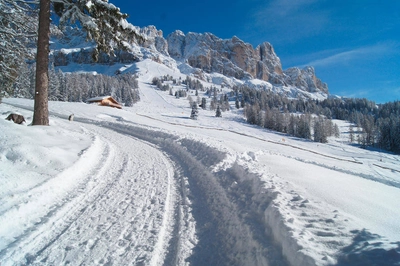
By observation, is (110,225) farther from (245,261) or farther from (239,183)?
(239,183)

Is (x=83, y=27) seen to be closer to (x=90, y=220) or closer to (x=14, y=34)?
(x=14, y=34)

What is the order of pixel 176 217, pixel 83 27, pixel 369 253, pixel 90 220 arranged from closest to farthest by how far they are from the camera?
pixel 369 253
pixel 90 220
pixel 176 217
pixel 83 27

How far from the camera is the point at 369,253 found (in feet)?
7.80

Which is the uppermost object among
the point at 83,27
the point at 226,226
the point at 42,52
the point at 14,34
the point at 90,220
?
the point at 83,27

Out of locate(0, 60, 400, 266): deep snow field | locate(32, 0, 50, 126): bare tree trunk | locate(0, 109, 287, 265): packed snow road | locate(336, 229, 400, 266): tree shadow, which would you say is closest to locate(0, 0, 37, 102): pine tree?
locate(32, 0, 50, 126): bare tree trunk

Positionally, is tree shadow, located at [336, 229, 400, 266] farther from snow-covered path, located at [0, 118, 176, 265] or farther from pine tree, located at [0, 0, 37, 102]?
pine tree, located at [0, 0, 37, 102]

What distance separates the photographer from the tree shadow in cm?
223

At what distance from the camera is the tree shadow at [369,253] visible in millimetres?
2234

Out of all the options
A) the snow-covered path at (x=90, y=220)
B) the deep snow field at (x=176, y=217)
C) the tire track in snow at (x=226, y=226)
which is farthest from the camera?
the tire track in snow at (x=226, y=226)

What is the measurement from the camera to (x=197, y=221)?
3971 mm

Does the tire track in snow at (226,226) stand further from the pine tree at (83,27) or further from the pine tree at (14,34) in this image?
the pine tree at (14,34)

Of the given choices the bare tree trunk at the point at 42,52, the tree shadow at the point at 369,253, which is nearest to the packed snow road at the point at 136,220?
the tree shadow at the point at 369,253

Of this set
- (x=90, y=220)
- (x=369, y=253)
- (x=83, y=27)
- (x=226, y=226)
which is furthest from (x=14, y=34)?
(x=369, y=253)

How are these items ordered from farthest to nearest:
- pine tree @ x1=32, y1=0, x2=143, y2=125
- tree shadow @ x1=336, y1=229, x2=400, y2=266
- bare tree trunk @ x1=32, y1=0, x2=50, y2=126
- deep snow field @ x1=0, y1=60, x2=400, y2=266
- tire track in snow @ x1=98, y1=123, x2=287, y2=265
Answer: bare tree trunk @ x1=32, y1=0, x2=50, y2=126 → pine tree @ x1=32, y1=0, x2=143, y2=125 → tire track in snow @ x1=98, y1=123, x2=287, y2=265 → deep snow field @ x1=0, y1=60, x2=400, y2=266 → tree shadow @ x1=336, y1=229, x2=400, y2=266
